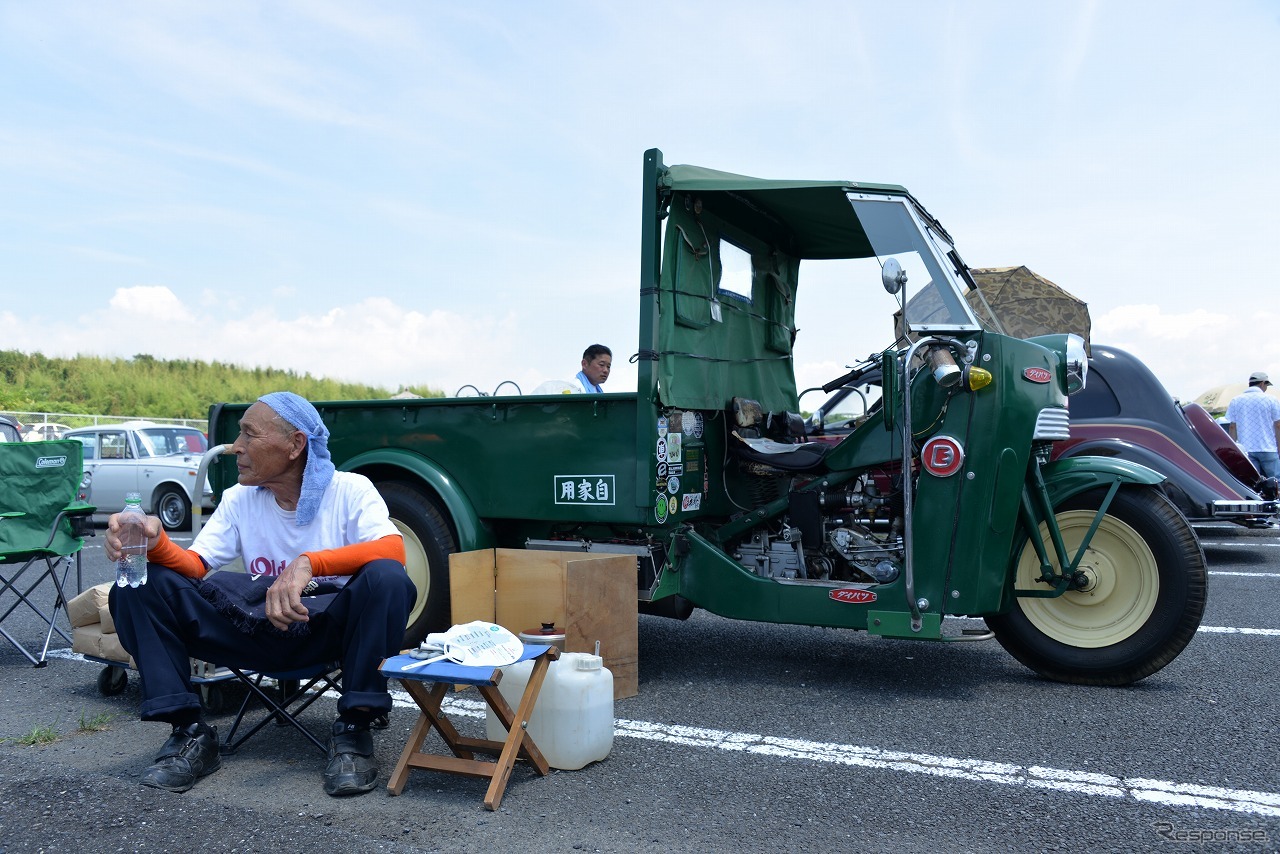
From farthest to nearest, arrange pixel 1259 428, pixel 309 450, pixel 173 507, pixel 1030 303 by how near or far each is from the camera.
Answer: pixel 173 507
pixel 1259 428
pixel 1030 303
pixel 309 450

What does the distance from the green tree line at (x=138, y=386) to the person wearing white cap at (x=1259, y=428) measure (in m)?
31.4

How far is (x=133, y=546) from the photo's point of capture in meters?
3.28

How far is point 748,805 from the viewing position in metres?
3.18

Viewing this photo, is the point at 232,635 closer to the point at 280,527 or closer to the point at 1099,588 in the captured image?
the point at 280,527

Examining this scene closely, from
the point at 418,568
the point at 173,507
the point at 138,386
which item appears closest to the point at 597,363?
the point at 418,568

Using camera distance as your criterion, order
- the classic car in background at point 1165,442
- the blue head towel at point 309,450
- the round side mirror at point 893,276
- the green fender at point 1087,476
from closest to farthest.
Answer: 1. the blue head towel at point 309,450
2. the round side mirror at point 893,276
3. the green fender at point 1087,476
4. the classic car in background at point 1165,442

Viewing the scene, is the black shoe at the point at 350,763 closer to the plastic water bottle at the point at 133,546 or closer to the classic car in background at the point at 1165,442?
the plastic water bottle at the point at 133,546

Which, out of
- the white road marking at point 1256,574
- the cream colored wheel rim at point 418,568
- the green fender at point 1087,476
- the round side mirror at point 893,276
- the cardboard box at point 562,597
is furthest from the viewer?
the white road marking at point 1256,574

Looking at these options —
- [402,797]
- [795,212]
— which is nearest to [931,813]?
[402,797]

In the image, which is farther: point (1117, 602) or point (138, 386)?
point (138, 386)

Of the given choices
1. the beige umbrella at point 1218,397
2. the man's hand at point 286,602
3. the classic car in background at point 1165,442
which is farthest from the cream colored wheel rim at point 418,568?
the beige umbrella at point 1218,397

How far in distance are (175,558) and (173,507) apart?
38.7 ft

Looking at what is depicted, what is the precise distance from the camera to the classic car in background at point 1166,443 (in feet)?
28.6

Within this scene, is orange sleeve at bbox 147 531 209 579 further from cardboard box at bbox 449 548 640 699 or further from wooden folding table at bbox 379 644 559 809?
cardboard box at bbox 449 548 640 699
